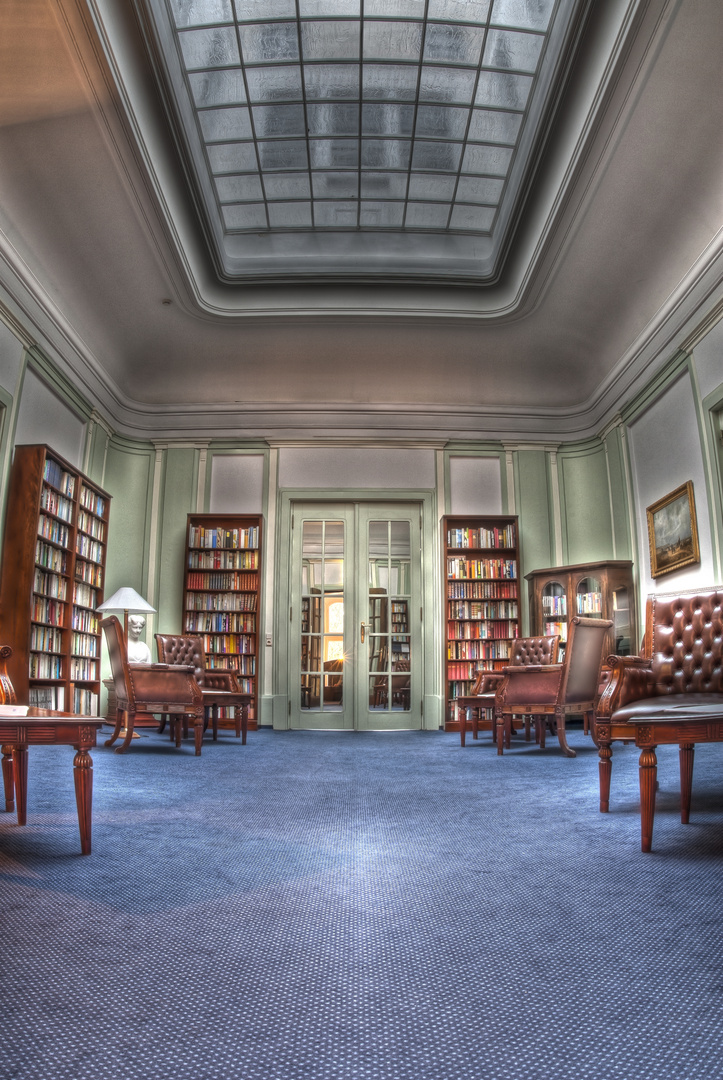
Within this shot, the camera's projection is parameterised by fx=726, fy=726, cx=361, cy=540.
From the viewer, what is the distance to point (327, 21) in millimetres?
4699

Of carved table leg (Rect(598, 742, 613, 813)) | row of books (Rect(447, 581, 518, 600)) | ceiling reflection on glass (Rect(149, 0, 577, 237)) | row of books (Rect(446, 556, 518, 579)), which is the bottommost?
carved table leg (Rect(598, 742, 613, 813))

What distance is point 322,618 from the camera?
26.4 feet

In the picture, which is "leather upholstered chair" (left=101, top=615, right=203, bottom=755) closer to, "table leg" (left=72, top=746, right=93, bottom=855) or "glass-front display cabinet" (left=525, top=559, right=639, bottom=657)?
"table leg" (left=72, top=746, right=93, bottom=855)

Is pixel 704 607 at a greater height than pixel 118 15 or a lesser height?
lesser

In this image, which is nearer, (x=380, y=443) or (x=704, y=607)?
(x=704, y=607)

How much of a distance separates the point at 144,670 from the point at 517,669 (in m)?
2.75

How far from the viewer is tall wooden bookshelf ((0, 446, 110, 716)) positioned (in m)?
5.48

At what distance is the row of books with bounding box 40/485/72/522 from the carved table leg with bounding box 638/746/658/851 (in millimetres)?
4909

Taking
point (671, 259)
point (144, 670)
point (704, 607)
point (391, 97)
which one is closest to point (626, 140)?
point (671, 259)

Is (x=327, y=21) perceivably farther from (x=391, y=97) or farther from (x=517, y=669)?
(x=517, y=669)

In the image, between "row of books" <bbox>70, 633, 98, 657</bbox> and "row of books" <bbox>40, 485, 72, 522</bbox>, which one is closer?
"row of books" <bbox>40, 485, 72, 522</bbox>

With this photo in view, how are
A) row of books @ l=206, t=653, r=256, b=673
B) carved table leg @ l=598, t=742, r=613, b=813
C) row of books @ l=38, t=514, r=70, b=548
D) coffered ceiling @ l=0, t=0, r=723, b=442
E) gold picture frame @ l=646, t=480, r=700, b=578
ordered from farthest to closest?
row of books @ l=206, t=653, r=256, b=673
gold picture frame @ l=646, t=480, r=700, b=578
row of books @ l=38, t=514, r=70, b=548
coffered ceiling @ l=0, t=0, r=723, b=442
carved table leg @ l=598, t=742, r=613, b=813

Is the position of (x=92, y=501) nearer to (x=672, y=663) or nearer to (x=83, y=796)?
(x=83, y=796)

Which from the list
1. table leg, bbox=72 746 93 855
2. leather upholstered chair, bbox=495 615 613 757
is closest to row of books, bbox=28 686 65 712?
leather upholstered chair, bbox=495 615 613 757
